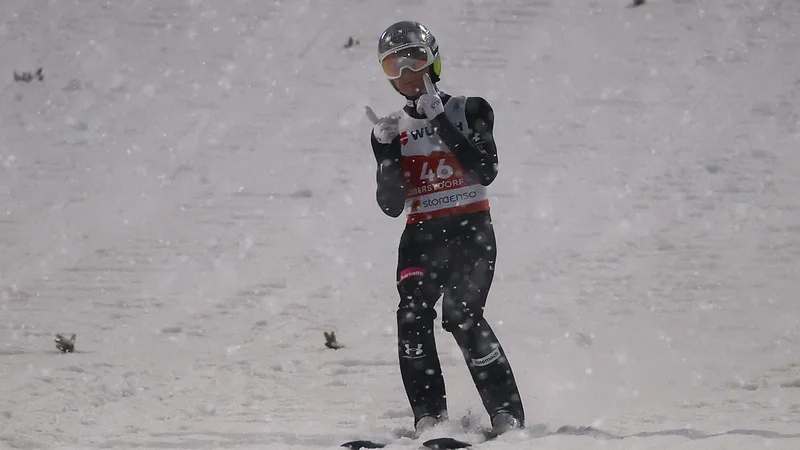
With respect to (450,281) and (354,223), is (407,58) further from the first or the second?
(354,223)

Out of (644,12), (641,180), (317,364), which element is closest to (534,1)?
(644,12)

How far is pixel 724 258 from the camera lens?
7.64 metres

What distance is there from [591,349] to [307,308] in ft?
7.29

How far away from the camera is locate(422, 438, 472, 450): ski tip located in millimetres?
3717

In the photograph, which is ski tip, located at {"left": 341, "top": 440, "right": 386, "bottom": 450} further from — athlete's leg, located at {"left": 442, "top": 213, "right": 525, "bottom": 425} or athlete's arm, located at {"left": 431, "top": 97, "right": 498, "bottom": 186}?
athlete's arm, located at {"left": 431, "top": 97, "right": 498, "bottom": 186}

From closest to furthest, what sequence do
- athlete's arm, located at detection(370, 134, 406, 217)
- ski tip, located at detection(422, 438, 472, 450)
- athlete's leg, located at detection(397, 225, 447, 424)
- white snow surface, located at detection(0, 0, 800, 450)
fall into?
ski tip, located at detection(422, 438, 472, 450)
athlete's leg, located at detection(397, 225, 447, 424)
athlete's arm, located at detection(370, 134, 406, 217)
white snow surface, located at detection(0, 0, 800, 450)

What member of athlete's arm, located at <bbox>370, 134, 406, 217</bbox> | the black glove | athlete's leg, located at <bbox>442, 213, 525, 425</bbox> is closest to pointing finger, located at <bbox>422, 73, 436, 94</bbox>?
athlete's arm, located at <bbox>370, 134, 406, 217</bbox>

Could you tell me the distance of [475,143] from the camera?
4.38 m

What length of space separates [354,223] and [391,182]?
15.0 ft

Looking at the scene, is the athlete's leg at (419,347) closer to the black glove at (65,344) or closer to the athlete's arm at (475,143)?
the athlete's arm at (475,143)

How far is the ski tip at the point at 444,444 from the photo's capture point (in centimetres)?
372

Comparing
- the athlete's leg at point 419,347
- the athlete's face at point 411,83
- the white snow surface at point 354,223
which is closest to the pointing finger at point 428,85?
the athlete's face at point 411,83

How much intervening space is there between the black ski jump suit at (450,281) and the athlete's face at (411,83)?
8 centimetres

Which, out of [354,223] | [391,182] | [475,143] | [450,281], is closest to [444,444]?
[450,281]
